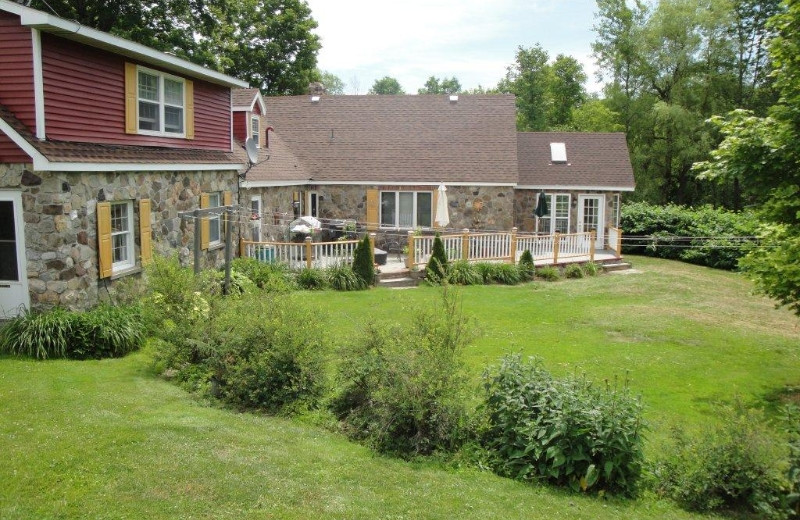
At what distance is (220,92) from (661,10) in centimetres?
2786

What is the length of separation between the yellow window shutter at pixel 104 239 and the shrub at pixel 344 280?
6530 millimetres

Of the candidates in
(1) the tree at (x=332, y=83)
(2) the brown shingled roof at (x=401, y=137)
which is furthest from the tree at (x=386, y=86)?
(2) the brown shingled roof at (x=401, y=137)

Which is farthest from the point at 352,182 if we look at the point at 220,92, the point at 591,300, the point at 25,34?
the point at 25,34

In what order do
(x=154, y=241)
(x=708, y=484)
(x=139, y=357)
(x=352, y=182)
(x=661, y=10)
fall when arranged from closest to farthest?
(x=708, y=484), (x=139, y=357), (x=154, y=241), (x=352, y=182), (x=661, y=10)

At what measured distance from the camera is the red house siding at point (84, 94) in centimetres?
1084

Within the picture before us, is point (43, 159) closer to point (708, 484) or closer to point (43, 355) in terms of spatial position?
point (43, 355)

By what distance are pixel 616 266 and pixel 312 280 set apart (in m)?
10.8

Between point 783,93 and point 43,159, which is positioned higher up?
point 783,93

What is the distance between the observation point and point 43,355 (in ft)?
32.3

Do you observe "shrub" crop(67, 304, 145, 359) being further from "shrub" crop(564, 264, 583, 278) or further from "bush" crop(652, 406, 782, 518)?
"shrub" crop(564, 264, 583, 278)

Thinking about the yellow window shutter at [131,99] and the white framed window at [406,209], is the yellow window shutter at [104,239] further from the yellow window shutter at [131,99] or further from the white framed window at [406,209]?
the white framed window at [406,209]

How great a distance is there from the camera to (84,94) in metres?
11.6

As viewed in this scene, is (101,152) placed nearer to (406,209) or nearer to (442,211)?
(442,211)

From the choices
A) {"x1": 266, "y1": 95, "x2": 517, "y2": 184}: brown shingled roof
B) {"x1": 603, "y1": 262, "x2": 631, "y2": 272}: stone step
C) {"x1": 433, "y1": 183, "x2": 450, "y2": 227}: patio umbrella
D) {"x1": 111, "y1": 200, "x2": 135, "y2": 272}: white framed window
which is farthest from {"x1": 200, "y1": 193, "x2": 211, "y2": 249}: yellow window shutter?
{"x1": 603, "y1": 262, "x2": 631, "y2": 272}: stone step
